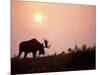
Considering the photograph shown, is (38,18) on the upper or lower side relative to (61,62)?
upper

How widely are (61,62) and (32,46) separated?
1.57ft

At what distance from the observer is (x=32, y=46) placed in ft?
7.51

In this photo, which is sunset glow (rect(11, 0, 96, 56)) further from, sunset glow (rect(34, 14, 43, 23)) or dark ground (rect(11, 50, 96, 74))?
dark ground (rect(11, 50, 96, 74))

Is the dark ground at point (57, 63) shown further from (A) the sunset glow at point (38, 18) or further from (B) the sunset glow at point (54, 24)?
(A) the sunset glow at point (38, 18)

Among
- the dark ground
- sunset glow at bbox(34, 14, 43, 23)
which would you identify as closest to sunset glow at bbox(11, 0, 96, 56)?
sunset glow at bbox(34, 14, 43, 23)

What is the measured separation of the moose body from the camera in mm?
2248

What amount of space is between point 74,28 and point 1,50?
1072mm

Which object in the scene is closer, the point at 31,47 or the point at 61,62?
the point at 31,47

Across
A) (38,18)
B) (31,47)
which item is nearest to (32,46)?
(31,47)

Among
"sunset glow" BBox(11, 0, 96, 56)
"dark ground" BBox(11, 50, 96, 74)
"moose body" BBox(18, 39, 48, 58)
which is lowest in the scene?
"dark ground" BBox(11, 50, 96, 74)

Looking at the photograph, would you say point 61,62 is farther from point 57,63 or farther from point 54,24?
point 54,24
